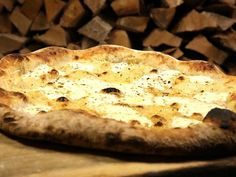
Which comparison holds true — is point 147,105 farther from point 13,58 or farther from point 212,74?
point 13,58

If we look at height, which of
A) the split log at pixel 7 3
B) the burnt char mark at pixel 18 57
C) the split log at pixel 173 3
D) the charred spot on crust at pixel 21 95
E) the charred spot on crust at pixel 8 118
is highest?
the split log at pixel 7 3

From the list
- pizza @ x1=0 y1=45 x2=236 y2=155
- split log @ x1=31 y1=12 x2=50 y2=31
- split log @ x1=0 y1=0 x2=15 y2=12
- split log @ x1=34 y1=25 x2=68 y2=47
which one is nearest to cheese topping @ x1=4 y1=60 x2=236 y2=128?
pizza @ x1=0 y1=45 x2=236 y2=155

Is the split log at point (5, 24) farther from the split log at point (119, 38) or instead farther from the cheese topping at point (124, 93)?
the cheese topping at point (124, 93)

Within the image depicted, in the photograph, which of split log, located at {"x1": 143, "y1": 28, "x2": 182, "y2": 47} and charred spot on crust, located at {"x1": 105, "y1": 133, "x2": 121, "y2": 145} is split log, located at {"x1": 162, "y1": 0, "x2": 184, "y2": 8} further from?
charred spot on crust, located at {"x1": 105, "y1": 133, "x2": 121, "y2": 145}

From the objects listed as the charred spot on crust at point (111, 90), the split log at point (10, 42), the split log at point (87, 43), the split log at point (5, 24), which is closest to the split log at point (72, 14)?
the split log at point (87, 43)

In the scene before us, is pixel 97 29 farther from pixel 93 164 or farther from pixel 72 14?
pixel 93 164

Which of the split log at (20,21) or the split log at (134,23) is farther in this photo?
the split log at (20,21)

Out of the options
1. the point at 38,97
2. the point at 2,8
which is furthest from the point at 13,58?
the point at 2,8
